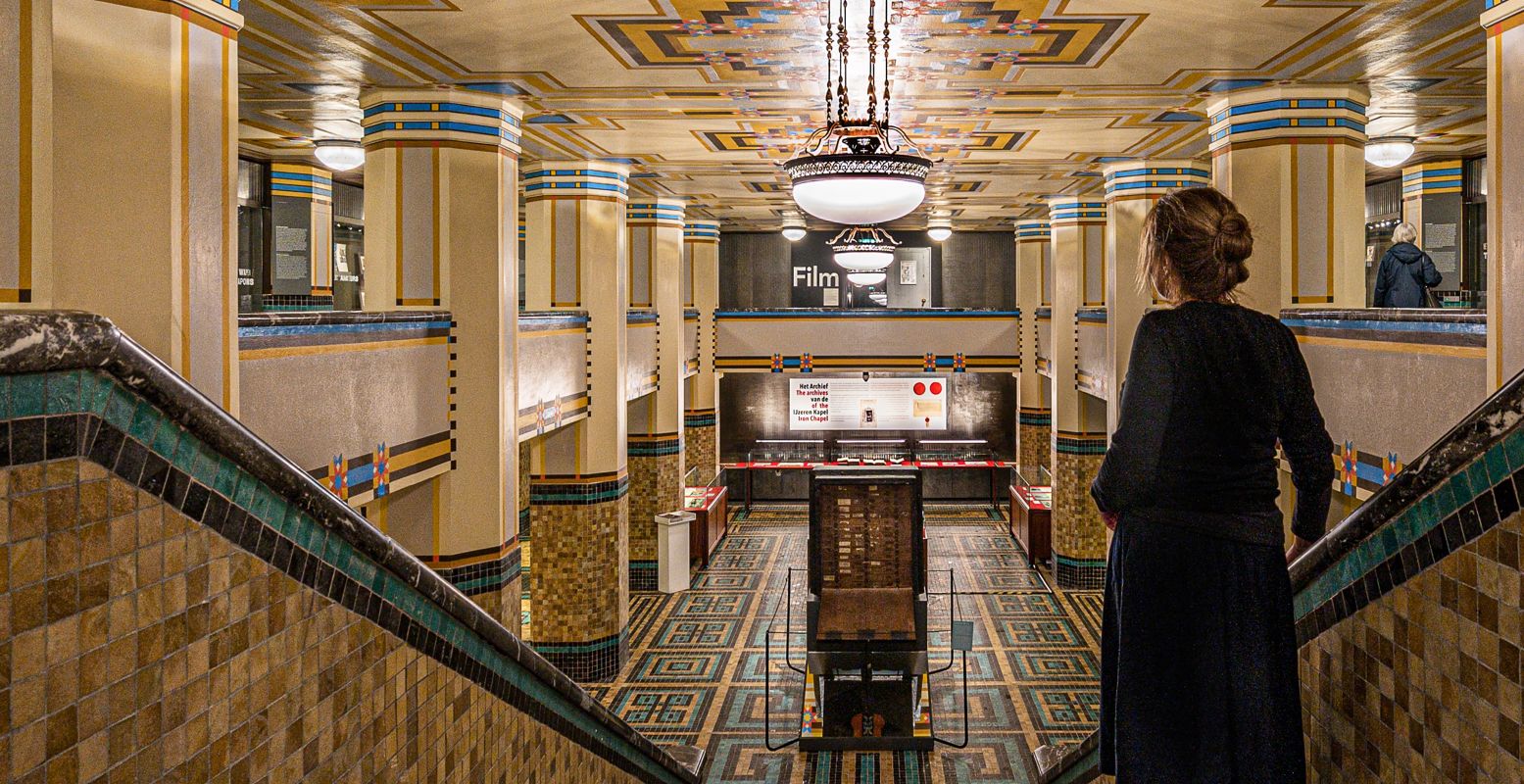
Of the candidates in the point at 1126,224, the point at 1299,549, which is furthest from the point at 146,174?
the point at 1126,224

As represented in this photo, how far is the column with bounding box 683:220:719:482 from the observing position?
1928 cm

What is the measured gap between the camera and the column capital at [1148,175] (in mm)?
12516

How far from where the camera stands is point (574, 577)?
37.9ft

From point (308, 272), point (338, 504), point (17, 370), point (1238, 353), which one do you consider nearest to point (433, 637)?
point (338, 504)

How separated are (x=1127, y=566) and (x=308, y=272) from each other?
11939 mm

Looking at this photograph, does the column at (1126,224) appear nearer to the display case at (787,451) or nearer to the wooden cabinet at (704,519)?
the wooden cabinet at (704,519)

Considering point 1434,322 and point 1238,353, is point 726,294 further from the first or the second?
point 1238,353

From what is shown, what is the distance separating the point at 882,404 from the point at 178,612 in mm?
21315

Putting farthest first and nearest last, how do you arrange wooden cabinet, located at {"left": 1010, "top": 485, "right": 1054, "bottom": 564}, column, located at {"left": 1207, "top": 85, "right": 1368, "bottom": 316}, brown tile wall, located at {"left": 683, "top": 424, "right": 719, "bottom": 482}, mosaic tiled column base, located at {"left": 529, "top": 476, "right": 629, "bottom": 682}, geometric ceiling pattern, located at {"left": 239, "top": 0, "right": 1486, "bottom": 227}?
brown tile wall, located at {"left": 683, "top": 424, "right": 719, "bottom": 482} < wooden cabinet, located at {"left": 1010, "top": 485, "right": 1054, "bottom": 564} < mosaic tiled column base, located at {"left": 529, "top": 476, "right": 629, "bottom": 682} < column, located at {"left": 1207, "top": 85, "right": 1368, "bottom": 316} < geometric ceiling pattern, located at {"left": 239, "top": 0, "right": 1486, "bottom": 227}

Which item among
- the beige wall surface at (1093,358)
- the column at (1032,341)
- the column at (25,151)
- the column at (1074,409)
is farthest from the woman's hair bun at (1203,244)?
the column at (1032,341)

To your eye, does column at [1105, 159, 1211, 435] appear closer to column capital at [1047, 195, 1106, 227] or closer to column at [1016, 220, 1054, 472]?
column capital at [1047, 195, 1106, 227]

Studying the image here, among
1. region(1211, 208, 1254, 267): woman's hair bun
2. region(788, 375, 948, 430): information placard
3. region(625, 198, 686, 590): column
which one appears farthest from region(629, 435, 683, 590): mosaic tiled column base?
region(1211, 208, 1254, 267): woman's hair bun

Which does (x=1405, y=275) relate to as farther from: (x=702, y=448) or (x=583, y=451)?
(x=702, y=448)

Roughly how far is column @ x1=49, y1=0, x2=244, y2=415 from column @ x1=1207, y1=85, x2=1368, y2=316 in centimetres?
690
